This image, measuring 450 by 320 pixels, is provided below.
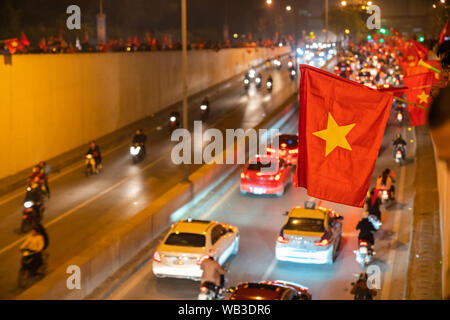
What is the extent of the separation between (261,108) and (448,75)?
138 feet

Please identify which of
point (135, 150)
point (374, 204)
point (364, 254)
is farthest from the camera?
point (135, 150)

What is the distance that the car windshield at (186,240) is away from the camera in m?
17.5

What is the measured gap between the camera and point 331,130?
897 centimetres

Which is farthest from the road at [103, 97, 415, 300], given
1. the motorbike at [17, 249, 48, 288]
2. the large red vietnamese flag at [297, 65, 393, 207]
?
the large red vietnamese flag at [297, 65, 393, 207]

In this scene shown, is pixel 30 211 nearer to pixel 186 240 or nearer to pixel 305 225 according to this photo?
pixel 186 240

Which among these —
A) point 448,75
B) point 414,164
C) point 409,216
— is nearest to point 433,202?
point 409,216

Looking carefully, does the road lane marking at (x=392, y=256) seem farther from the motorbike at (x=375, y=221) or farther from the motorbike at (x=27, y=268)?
the motorbike at (x=27, y=268)

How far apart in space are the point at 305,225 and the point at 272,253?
152 cm

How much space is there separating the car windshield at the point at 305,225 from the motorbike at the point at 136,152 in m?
14.1

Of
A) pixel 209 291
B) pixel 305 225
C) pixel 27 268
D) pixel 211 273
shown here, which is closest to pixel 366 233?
pixel 305 225

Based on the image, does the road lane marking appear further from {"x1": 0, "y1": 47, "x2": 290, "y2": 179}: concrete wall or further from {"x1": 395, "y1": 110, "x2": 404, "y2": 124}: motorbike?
{"x1": 0, "y1": 47, "x2": 290, "y2": 179}: concrete wall

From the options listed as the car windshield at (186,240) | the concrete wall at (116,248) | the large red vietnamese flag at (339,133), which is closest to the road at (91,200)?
the concrete wall at (116,248)

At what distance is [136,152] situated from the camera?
32094 mm

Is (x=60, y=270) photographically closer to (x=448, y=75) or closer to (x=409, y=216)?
(x=448, y=75)
